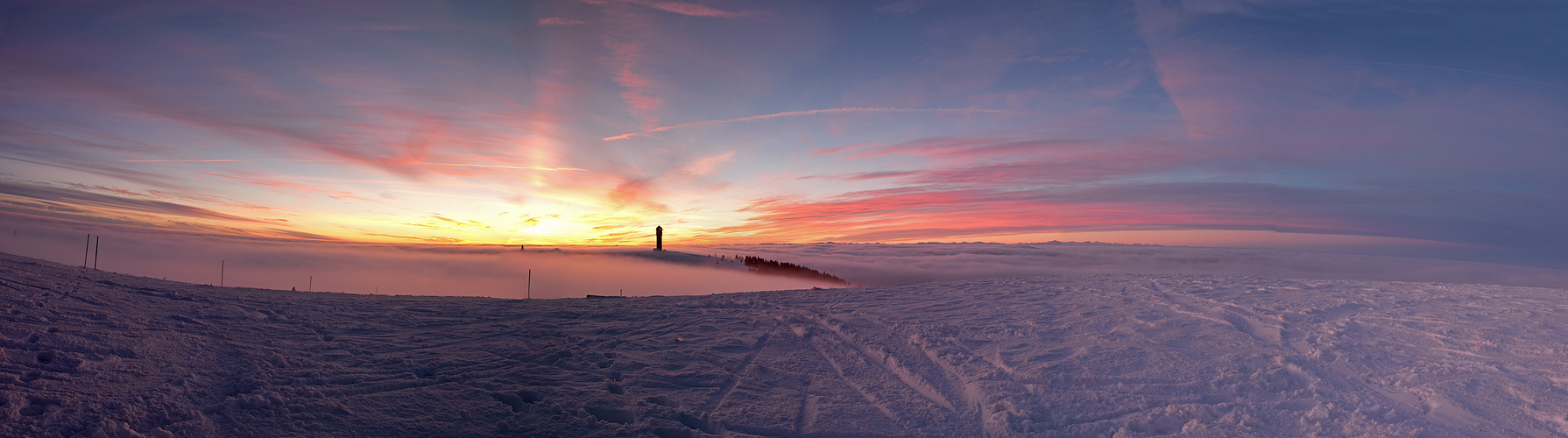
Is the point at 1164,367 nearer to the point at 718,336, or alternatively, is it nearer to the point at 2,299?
the point at 718,336

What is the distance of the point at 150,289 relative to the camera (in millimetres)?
A: 10188

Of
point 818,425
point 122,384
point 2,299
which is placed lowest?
point 818,425

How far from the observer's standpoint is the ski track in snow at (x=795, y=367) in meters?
5.36

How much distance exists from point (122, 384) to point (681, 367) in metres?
4.94

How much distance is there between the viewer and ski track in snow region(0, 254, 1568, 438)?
5.36 metres

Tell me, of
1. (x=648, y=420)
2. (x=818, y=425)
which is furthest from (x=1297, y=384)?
(x=648, y=420)

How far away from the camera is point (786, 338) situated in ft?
27.8

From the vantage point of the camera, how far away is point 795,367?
7168 millimetres

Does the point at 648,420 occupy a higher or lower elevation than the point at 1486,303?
lower

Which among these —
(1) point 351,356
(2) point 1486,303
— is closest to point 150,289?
(1) point 351,356

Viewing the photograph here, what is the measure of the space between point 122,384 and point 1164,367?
32.7 ft

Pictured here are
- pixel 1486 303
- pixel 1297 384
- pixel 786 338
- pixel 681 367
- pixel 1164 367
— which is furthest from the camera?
pixel 1486 303

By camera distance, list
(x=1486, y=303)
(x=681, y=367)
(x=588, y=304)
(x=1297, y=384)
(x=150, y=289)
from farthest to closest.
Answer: (x=588, y=304)
(x=150, y=289)
(x=1486, y=303)
(x=681, y=367)
(x=1297, y=384)

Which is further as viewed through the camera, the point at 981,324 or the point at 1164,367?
the point at 981,324
